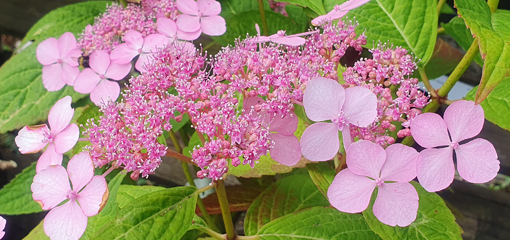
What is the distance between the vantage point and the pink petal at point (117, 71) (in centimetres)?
70

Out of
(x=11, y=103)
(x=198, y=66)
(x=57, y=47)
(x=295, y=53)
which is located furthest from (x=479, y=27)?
(x=11, y=103)

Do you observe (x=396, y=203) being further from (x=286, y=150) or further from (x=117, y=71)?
(x=117, y=71)

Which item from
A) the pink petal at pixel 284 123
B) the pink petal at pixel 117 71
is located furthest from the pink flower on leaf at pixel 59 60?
the pink petal at pixel 284 123

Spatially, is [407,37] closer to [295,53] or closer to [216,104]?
[295,53]

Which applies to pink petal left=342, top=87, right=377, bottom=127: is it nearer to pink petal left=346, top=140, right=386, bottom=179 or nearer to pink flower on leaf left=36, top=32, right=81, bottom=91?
pink petal left=346, top=140, right=386, bottom=179

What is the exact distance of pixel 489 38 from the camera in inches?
17.3

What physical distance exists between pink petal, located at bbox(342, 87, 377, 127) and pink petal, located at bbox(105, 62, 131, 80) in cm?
43

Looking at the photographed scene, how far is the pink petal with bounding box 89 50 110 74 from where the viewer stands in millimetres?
703

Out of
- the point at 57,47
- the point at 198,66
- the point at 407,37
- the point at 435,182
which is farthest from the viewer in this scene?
the point at 57,47

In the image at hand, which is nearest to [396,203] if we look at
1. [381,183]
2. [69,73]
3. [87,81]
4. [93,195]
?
[381,183]

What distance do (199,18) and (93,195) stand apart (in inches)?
15.8

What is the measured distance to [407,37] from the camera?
26.1 inches

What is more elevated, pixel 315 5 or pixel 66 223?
pixel 315 5

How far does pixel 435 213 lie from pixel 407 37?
0.30 m
